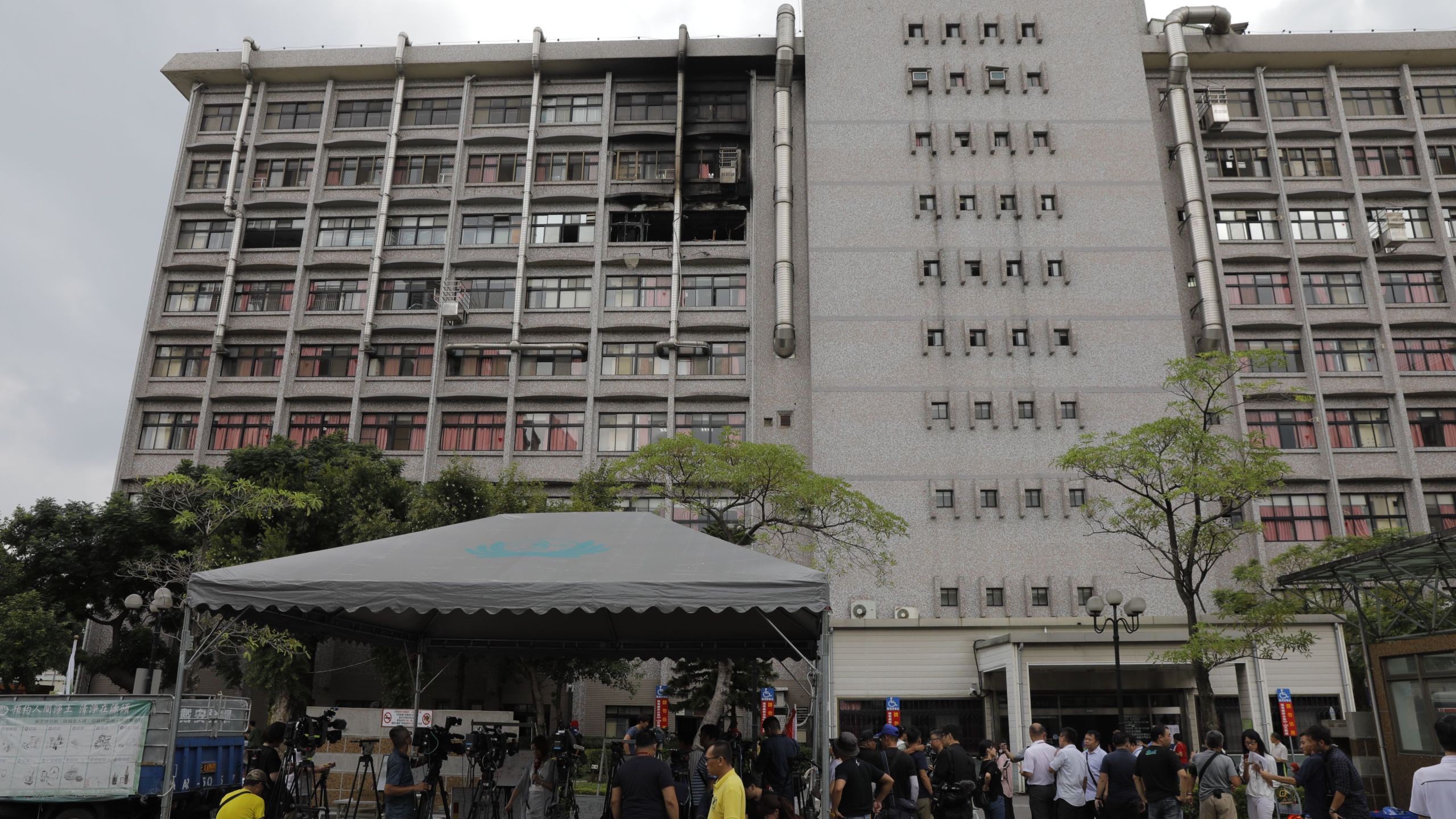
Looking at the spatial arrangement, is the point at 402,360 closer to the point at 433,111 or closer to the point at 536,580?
the point at 433,111

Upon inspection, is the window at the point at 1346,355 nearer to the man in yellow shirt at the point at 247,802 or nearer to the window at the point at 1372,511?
the window at the point at 1372,511

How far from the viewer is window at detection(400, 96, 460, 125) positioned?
47938mm

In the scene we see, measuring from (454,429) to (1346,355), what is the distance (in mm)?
39394

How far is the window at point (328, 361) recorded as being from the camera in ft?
147

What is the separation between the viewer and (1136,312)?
4141cm

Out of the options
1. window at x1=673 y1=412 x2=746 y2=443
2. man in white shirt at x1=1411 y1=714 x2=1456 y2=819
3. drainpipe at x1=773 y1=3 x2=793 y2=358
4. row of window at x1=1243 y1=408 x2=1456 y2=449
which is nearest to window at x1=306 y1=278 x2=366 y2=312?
window at x1=673 y1=412 x2=746 y2=443

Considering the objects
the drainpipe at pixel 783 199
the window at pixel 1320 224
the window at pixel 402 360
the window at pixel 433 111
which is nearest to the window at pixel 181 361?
the window at pixel 402 360

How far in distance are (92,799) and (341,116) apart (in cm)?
4135

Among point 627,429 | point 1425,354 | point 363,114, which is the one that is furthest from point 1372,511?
point 363,114

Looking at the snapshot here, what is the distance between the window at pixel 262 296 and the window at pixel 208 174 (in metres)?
5.48

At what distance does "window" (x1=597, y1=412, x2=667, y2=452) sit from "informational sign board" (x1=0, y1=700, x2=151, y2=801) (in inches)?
1149

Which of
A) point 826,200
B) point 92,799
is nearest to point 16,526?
point 92,799

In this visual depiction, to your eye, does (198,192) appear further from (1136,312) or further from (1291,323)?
(1291,323)

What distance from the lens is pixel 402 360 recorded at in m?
44.8
